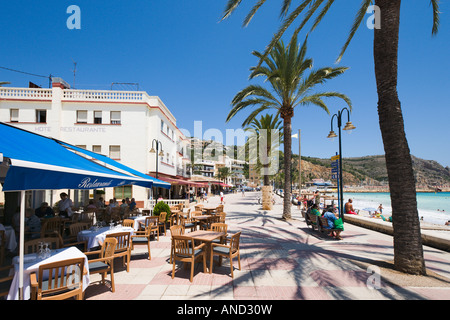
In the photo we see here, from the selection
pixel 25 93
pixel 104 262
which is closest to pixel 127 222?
pixel 104 262

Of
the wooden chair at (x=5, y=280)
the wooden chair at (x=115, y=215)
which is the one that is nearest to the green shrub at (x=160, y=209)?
the wooden chair at (x=115, y=215)

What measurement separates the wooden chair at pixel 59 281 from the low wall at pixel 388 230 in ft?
33.5

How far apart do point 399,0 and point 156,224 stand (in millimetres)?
9731

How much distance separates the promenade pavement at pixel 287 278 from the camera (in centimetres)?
413

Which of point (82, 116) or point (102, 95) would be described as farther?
point (102, 95)

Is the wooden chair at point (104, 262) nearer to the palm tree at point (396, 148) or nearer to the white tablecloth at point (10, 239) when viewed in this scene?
the white tablecloth at point (10, 239)

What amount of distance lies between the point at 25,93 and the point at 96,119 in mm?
6326

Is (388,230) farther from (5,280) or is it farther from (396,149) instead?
(5,280)

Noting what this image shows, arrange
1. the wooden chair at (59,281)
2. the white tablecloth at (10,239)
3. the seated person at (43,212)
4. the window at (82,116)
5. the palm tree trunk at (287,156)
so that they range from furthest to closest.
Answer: the window at (82,116) < the palm tree trunk at (287,156) < the seated person at (43,212) < the white tablecloth at (10,239) < the wooden chair at (59,281)

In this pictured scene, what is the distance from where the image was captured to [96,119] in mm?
20375

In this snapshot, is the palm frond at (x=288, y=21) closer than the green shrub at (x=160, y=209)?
Yes

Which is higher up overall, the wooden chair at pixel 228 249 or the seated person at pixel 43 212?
the seated person at pixel 43 212
